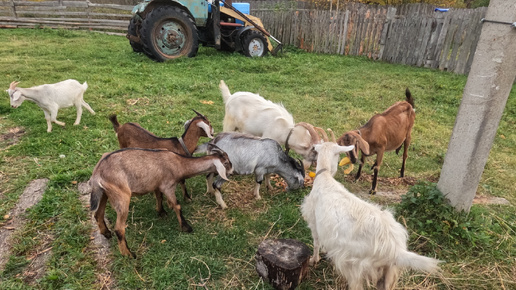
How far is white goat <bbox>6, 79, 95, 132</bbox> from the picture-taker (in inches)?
223

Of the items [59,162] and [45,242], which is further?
[59,162]

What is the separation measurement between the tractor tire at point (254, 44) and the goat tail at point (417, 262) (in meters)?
10.0

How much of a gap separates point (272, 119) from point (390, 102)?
14.5 feet

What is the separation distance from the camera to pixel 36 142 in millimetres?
5234

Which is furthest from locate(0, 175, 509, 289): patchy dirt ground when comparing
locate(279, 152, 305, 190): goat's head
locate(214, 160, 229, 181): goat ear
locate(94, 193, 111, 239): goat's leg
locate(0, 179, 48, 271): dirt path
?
locate(214, 160, 229, 181): goat ear

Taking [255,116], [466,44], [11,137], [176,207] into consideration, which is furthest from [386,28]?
[11,137]

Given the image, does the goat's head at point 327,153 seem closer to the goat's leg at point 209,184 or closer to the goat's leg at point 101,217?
the goat's leg at point 209,184

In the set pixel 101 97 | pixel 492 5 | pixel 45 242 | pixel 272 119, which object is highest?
pixel 492 5

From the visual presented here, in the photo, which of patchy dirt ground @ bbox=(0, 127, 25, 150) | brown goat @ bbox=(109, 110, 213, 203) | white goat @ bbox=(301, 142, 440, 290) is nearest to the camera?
white goat @ bbox=(301, 142, 440, 290)

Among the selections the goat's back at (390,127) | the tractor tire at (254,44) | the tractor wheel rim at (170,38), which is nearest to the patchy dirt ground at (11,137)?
the tractor wheel rim at (170,38)

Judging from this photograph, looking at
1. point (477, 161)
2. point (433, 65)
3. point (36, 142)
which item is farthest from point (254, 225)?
point (433, 65)

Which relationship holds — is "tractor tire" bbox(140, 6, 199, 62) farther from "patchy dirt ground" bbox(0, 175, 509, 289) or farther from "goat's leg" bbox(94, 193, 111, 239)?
"goat's leg" bbox(94, 193, 111, 239)

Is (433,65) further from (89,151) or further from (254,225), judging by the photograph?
(89,151)

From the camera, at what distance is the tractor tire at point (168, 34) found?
9.80 meters
